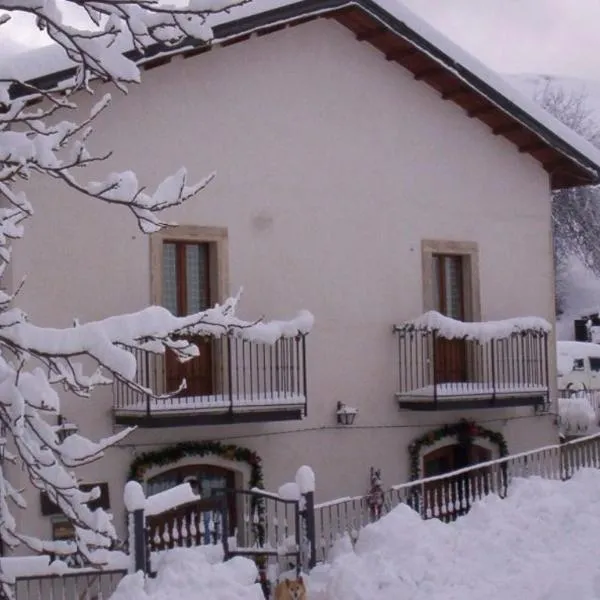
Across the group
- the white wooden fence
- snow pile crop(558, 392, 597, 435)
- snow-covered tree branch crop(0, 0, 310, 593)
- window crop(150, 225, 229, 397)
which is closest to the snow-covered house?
window crop(150, 225, 229, 397)

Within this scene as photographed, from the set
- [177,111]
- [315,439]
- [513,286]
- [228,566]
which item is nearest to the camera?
[228,566]

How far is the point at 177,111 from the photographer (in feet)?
48.9

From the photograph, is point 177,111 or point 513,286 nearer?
point 177,111

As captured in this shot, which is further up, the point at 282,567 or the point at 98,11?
the point at 98,11

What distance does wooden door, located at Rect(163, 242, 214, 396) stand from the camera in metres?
15.0

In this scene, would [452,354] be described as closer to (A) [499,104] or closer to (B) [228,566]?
(A) [499,104]

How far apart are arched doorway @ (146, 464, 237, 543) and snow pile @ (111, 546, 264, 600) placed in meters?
3.23

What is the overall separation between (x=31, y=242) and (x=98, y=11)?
7092 mm

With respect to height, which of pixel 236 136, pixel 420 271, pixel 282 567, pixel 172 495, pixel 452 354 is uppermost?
pixel 236 136

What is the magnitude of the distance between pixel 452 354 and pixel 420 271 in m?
1.44

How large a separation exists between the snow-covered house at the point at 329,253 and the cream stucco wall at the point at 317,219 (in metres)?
0.03

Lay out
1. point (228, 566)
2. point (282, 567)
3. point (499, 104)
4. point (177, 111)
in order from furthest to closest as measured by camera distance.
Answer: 1. point (499, 104)
2. point (177, 111)
3. point (282, 567)
4. point (228, 566)

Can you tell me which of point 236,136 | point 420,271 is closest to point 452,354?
point 420,271

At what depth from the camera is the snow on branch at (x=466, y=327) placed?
16.2 meters
